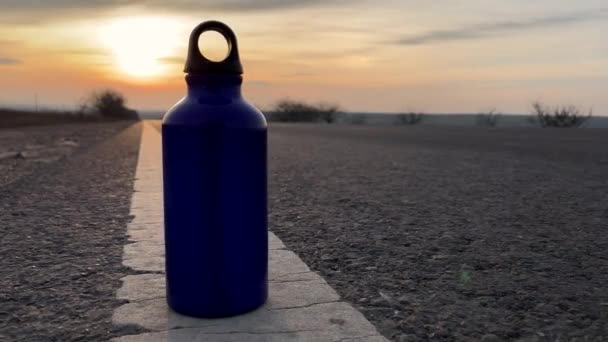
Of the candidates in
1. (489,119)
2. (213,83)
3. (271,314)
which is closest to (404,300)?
(271,314)

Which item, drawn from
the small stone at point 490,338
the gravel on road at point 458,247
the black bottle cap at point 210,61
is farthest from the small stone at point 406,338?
the black bottle cap at point 210,61

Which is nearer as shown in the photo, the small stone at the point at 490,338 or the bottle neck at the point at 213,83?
the small stone at the point at 490,338

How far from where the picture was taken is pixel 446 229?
2887 millimetres

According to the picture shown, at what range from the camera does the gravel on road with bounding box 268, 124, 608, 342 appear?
1.71 metres

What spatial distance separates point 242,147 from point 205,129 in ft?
0.43

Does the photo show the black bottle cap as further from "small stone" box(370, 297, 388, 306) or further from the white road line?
"small stone" box(370, 297, 388, 306)

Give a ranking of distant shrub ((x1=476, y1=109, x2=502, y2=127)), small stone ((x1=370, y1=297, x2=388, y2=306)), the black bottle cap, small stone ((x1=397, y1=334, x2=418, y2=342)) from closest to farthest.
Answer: small stone ((x1=397, y1=334, x2=418, y2=342))
the black bottle cap
small stone ((x1=370, y1=297, x2=388, y2=306))
distant shrub ((x1=476, y1=109, x2=502, y2=127))

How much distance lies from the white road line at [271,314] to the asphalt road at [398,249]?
0.20ft

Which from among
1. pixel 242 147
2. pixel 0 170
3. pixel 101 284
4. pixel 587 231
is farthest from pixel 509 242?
pixel 0 170

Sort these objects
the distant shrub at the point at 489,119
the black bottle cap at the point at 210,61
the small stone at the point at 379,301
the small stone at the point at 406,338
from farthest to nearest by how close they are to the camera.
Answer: the distant shrub at the point at 489,119, the small stone at the point at 379,301, the black bottle cap at the point at 210,61, the small stone at the point at 406,338

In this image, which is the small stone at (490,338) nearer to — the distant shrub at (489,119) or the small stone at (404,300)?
the small stone at (404,300)

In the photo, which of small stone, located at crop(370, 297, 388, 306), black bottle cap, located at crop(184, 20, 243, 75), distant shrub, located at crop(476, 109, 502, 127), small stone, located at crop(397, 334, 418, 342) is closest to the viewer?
small stone, located at crop(397, 334, 418, 342)

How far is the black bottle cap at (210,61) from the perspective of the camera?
1.65 metres

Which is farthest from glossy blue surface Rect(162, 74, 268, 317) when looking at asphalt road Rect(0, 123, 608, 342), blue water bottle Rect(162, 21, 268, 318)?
asphalt road Rect(0, 123, 608, 342)
